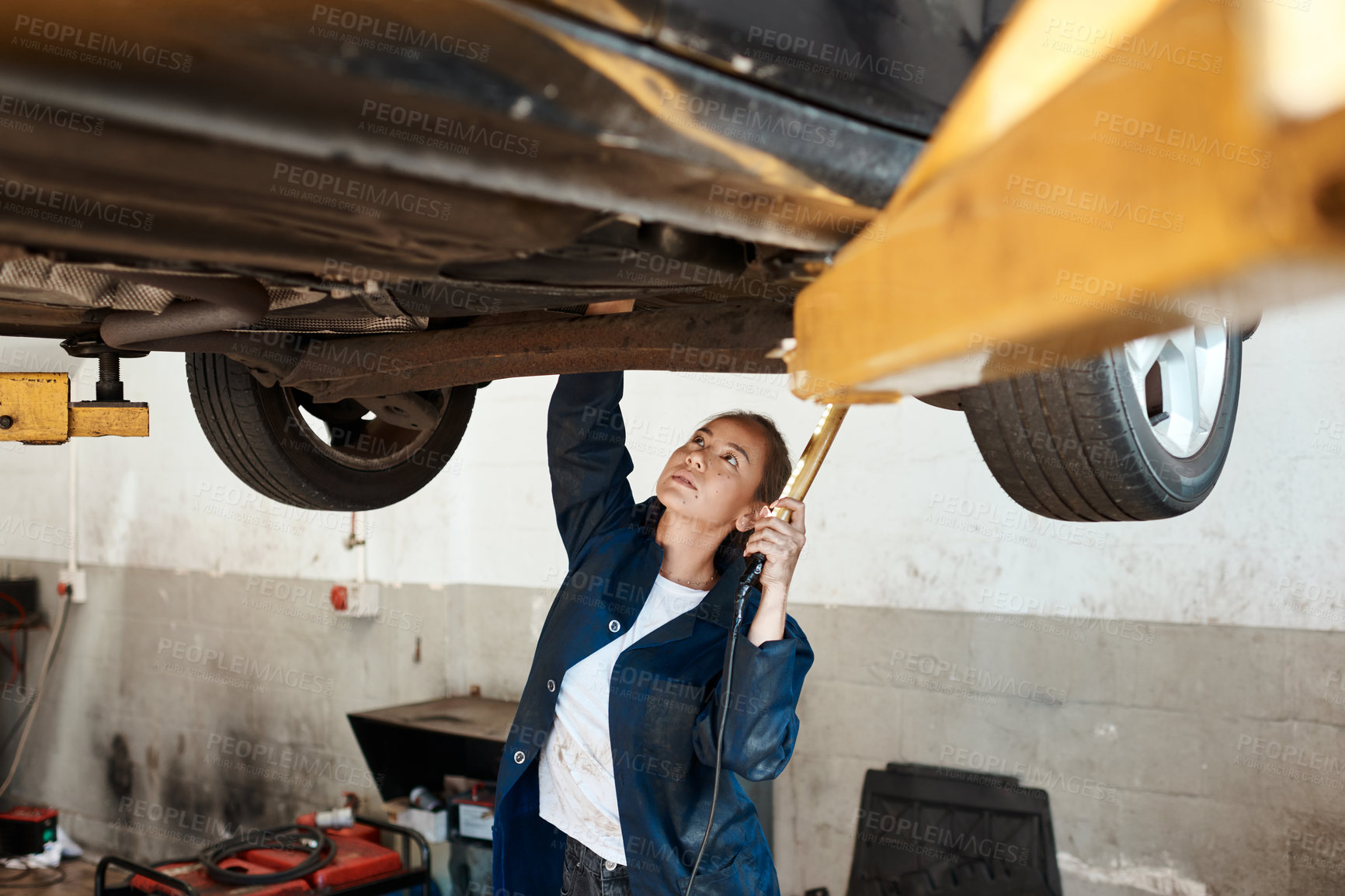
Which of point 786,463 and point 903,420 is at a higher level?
point 903,420

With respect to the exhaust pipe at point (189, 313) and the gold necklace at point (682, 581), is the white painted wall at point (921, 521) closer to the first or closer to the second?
the gold necklace at point (682, 581)

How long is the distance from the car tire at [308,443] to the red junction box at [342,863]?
1.36 metres

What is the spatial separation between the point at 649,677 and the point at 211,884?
1902 mm

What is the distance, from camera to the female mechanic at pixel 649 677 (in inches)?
59.1

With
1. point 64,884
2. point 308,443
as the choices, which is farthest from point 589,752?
point 64,884

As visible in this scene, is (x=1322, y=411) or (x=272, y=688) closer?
(x=1322, y=411)

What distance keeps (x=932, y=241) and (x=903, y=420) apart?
2559mm

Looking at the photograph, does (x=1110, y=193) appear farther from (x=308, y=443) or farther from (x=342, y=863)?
(x=342, y=863)

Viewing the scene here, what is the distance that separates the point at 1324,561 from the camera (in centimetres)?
243

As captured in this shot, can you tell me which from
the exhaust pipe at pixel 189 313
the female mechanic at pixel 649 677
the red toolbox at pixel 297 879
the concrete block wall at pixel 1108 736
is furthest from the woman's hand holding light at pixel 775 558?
the red toolbox at pixel 297 879

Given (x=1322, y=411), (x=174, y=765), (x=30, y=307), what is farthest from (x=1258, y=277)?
(x=174, y=765)

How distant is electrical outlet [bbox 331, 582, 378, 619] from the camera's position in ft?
13.5

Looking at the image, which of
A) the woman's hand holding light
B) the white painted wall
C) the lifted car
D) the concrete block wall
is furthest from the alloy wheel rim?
the concrete block wall

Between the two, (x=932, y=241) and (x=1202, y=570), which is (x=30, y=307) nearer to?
(x=932, y=241)
